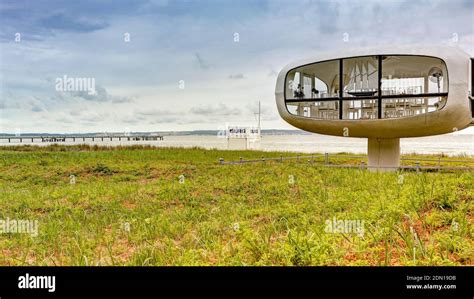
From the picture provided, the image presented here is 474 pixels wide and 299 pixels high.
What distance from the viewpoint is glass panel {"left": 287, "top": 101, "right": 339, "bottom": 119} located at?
15750 mm

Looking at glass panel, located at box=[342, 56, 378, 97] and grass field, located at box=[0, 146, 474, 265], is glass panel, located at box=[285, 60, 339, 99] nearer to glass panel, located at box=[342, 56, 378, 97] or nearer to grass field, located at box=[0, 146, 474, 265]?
glass panel, located at box=[342, 56, 378, 97]

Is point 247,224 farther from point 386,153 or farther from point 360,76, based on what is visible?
point 386,153

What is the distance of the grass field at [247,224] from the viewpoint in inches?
148

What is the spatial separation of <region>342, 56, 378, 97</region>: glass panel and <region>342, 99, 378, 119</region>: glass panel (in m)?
0.35

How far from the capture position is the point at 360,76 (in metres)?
15.5

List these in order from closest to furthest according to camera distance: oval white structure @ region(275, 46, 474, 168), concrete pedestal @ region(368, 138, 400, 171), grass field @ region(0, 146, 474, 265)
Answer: grass field @ region(0, 146, 474, 265) → oval white structure @ region(275, 46, 474, 168) → concrete pedestal @ region(368, 138, 400, 171)

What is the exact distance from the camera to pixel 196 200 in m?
8.36

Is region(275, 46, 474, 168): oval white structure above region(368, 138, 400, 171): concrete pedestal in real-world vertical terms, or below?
above

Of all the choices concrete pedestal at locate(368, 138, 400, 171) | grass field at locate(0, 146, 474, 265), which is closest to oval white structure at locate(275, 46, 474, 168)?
concrete pedestal at locate(368, 138, 400, 171)

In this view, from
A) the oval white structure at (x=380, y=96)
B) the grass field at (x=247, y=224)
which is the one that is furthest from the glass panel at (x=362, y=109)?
the grass field at (x=247, y=224)

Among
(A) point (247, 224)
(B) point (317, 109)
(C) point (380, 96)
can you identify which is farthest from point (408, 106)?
(A) point (247, 224)
